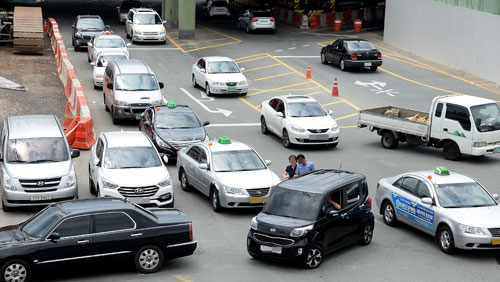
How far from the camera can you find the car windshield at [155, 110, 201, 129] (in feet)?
82.2

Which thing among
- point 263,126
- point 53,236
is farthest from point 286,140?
point 53,236

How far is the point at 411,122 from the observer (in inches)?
1019

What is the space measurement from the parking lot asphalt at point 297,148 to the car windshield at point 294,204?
101 cm

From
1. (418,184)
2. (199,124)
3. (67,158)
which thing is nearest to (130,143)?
(67,158)

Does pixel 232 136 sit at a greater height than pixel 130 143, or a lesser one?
lesser

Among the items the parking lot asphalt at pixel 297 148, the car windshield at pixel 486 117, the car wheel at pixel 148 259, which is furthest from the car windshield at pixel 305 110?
the car wheel at pixel 148 259

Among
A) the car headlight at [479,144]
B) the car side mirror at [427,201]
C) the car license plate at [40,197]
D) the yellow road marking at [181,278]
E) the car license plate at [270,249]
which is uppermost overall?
the car side mirror at [427,201]

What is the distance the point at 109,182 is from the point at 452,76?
2504cm

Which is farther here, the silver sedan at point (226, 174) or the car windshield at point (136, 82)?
the car windshield at point (136, 82)

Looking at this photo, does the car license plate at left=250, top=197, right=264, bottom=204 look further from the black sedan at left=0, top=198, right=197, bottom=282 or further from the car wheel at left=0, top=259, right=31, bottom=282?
the car wheel at left=0, top=259, right=31, bottom=282

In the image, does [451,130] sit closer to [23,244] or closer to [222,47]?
[23,244]

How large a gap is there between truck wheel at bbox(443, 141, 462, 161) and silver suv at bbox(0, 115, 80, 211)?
11.5 m

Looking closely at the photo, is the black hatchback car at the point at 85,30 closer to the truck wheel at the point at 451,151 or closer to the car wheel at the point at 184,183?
the car wheel at the point at 184,183

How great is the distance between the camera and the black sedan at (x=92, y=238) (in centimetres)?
1386
